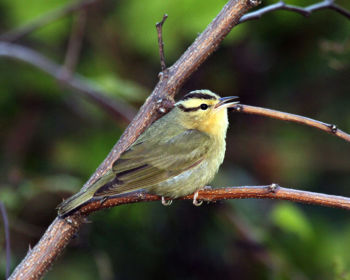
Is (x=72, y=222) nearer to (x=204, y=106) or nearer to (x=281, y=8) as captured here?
(x=204, y=106)

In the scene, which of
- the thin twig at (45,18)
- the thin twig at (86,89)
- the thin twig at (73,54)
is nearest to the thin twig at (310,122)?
the thin twig at (86,89)

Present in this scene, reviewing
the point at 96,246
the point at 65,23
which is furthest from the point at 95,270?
the point at 65,23

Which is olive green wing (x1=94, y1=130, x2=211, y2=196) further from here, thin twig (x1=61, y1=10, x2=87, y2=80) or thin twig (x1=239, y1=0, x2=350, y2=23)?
thin twig (x1=61, y1=10, x2=87, y2=80)

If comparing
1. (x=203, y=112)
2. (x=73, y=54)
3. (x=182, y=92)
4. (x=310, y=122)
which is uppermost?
(x=182, y=92)

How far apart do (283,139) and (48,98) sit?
8.57 ft

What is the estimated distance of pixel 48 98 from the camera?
590cm

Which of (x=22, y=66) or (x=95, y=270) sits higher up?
(x=22, y=66)

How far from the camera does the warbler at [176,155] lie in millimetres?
3318

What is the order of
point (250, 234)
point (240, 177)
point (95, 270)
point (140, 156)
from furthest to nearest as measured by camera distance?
point (240, 177) < point (95, 270) < point (250, 234) < point (140, 156)

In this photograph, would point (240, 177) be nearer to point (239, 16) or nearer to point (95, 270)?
point (95, 270)

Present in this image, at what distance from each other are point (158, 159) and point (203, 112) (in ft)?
1.93

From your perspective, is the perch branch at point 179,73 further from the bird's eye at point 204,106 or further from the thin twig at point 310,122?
the bird's eye at point 204,106

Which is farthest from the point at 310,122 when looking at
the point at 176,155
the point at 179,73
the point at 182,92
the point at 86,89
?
the point at 182,92

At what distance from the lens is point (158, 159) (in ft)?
12.4
